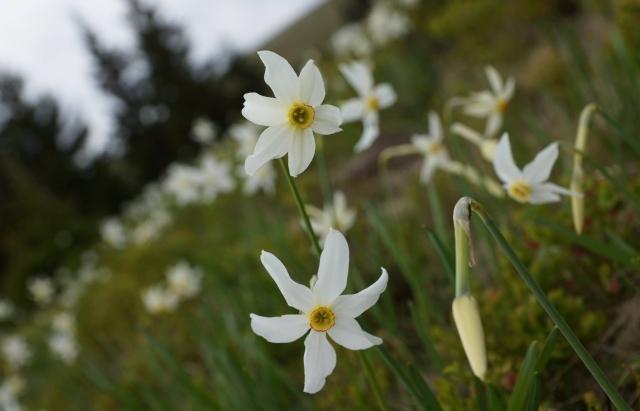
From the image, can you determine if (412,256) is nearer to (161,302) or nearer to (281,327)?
(281,327)

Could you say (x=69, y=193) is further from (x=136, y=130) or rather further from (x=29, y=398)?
(x=29, y=398)

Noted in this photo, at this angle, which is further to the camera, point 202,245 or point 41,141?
point 41,141

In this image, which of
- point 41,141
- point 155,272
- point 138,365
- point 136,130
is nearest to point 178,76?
point 136,130

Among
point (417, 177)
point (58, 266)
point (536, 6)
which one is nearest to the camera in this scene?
point (417, 177)

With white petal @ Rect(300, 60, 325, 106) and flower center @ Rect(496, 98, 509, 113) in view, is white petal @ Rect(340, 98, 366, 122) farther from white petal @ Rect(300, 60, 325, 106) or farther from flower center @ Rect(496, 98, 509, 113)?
white petal @ Rect(300, 60, 325, 106)

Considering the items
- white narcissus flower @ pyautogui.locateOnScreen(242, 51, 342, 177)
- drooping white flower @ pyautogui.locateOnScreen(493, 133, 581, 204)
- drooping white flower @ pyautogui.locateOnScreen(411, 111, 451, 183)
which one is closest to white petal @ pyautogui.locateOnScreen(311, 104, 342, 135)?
white narcissus flower @ pyautogui.locateOnScreen(242, 51, 342, 177)

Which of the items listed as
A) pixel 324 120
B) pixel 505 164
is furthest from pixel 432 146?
pixel 324 120
